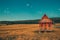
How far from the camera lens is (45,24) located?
323 centimetres

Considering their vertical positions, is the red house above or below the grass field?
above

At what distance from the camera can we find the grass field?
10.4 feet

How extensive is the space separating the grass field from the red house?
0.09 meters

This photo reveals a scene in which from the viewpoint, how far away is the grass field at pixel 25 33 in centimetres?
318

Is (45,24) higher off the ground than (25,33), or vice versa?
(45,24)

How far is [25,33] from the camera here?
10.7ft

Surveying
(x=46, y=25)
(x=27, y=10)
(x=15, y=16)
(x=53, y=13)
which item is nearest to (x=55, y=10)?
(x=53, y=13)

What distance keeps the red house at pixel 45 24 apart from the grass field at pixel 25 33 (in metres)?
0.09

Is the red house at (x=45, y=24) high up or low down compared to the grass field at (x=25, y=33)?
up

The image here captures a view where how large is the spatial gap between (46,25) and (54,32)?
0.22 m

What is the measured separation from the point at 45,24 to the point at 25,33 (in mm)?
463

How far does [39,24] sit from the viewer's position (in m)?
3.25

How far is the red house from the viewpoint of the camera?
127 inches

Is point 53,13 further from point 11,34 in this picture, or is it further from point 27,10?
point 11,34
